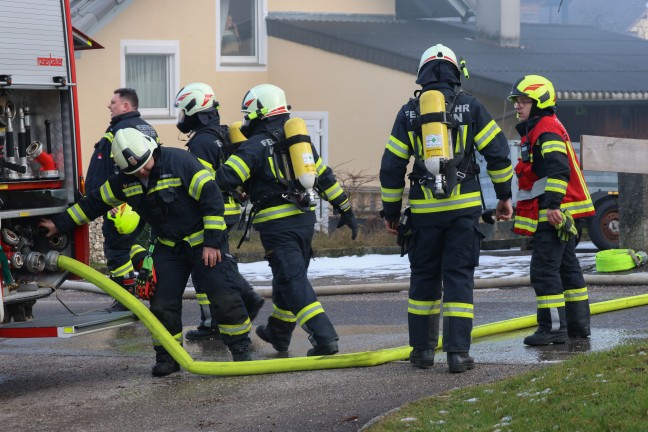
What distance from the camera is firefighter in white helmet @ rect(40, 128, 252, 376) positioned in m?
7.84

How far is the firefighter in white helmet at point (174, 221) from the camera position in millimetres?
7844

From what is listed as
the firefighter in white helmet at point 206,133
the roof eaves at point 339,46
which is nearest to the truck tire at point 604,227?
the roof eaves at point 339,46

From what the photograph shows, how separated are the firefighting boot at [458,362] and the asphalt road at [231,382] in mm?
67

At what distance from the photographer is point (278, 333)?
8867mm

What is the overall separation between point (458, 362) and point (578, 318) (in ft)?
5.20

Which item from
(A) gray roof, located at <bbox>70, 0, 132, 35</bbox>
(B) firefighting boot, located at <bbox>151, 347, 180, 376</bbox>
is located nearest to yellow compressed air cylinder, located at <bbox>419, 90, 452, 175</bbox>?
(B) firefighting boot, located at <bbox>151, 347, 180, 376</bbox>

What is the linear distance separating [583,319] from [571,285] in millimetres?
252

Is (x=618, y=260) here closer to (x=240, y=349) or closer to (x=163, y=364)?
(x=240, y=349)

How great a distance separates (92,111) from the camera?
20.3 meters

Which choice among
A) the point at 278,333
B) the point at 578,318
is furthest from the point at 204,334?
the point at 578,318

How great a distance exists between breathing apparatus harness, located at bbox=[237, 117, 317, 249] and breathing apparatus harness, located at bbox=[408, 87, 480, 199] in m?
0.87

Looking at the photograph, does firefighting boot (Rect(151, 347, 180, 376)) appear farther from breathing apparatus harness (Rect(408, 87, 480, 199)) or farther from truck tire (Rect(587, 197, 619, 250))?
truck tire (Rect(587, 197, 619, 250))

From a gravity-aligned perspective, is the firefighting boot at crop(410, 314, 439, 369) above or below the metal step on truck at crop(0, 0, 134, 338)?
below

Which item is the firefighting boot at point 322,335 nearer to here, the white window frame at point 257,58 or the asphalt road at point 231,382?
the asphalt road at point 231,382
